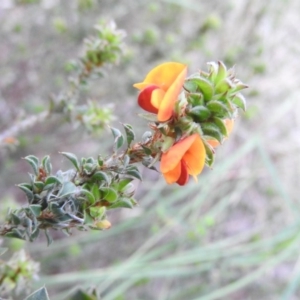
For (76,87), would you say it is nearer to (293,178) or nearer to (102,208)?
(102,208)

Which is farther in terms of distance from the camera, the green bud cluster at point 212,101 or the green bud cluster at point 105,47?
the green bud cluster at point 105,47

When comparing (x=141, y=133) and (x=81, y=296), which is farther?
(x=141, y=133)

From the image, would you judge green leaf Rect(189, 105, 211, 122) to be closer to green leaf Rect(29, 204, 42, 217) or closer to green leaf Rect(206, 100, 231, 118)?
green leaf Rect(206, 100, 231, 118)

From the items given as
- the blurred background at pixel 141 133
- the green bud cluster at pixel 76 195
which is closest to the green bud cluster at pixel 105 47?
the green bud cluster at pixel 76 195

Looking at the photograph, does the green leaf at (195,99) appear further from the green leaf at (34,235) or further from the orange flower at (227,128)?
the green leaf at (34,235)

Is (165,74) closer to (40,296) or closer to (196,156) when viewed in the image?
(196,156)

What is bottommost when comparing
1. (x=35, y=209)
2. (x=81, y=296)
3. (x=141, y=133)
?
(x=141, y=133)

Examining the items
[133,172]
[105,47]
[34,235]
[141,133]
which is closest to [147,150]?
[133,172]
